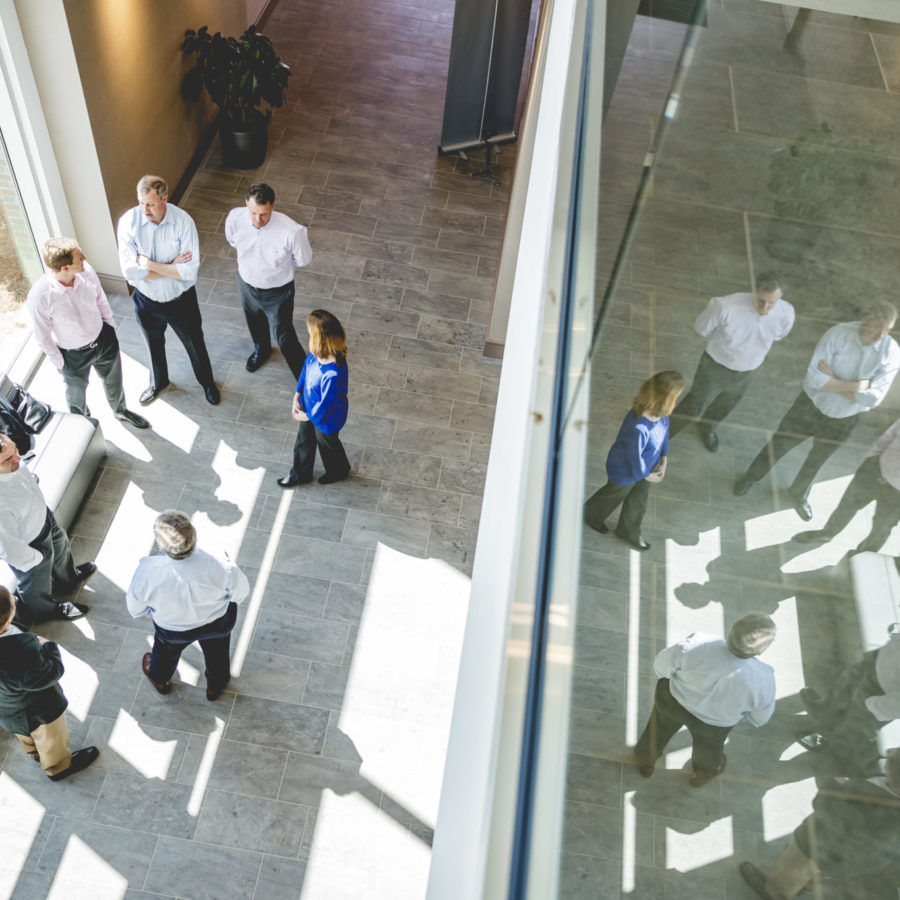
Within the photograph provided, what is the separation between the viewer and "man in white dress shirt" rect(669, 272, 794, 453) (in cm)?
153

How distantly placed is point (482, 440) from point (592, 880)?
5.65 metres

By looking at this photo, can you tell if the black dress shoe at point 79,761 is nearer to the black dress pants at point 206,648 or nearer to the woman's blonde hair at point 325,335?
the black dress pants at point 206,648

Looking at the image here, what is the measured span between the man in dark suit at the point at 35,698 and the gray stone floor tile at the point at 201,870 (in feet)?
2.21

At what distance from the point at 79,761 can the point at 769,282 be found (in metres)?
4.20

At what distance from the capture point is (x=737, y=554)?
1090 millimetres

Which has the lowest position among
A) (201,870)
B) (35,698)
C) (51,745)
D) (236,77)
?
(201,870)

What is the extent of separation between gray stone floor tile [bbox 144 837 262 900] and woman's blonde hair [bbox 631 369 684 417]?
3.76 m

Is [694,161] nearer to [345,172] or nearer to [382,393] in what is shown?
[382,393]

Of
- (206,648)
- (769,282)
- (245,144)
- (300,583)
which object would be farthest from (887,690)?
(245,144)

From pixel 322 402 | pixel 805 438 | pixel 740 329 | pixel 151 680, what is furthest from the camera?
pixel 322 402

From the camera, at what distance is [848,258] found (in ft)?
7.93

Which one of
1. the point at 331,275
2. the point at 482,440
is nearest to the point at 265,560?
the point at 482,440

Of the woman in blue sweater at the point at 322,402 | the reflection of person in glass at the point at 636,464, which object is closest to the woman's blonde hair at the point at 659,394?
the reflection of person in glass at the point at 636,464

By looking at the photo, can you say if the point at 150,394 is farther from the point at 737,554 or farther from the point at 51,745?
the point at 737,554
